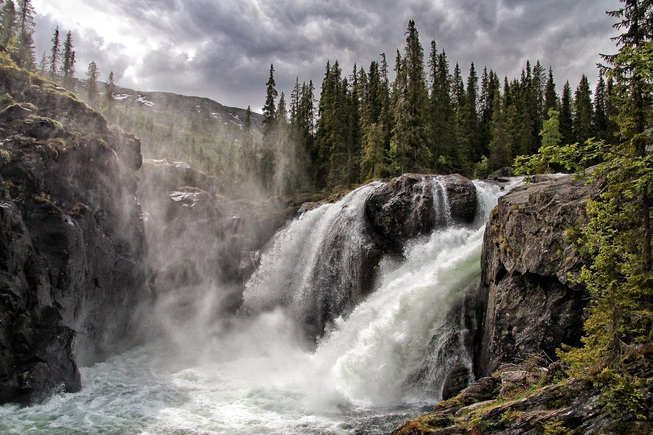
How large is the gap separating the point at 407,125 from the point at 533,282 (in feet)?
114

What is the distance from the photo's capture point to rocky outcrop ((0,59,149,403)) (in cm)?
2142

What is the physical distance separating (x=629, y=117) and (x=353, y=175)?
161 feet

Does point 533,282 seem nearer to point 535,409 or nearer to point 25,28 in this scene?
point 535,409

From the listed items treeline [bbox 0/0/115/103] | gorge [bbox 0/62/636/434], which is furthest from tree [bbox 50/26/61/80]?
gorge [bbox 0/62/636/434]

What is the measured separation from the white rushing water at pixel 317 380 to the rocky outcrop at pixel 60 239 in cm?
186

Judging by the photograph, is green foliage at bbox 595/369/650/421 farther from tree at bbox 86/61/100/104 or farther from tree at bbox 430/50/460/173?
tree at bbox 86/61/100/104

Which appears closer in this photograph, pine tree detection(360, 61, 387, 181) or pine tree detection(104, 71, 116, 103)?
pine tree detection(360, 61, 387, 181)

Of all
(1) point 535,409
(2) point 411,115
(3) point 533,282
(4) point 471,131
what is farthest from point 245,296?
(4) point 471,131

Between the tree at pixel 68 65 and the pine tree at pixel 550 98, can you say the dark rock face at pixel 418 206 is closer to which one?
the pine tree at pixel 550 98

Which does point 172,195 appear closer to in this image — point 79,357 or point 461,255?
point 79,357

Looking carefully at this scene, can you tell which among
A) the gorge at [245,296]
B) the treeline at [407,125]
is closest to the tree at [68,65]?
the treeline at [407,125]

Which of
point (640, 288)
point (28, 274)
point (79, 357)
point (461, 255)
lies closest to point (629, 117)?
point (640, 288)

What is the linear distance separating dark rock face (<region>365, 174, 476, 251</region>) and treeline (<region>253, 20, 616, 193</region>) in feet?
53.8

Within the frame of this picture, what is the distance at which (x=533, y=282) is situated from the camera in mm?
17156
